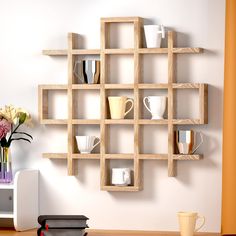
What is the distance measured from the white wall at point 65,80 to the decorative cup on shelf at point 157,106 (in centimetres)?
12

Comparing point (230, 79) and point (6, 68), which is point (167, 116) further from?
point (6, 68)

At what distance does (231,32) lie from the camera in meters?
4.50

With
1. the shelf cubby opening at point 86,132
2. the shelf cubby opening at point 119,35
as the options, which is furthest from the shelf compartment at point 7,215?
the shelf cubby opening at point 119,35

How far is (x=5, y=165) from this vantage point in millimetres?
4746

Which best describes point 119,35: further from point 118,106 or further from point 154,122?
point 154,122

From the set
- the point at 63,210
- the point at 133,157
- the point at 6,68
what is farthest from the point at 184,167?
the point at 6,68

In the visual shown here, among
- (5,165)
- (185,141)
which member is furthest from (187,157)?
(5,165)

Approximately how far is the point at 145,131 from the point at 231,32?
704mm

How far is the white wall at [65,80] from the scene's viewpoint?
184 inches

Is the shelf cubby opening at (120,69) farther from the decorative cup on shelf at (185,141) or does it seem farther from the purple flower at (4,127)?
the purple flower at (4,127)

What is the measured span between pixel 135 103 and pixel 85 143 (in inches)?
13.4

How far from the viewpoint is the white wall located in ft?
15.3

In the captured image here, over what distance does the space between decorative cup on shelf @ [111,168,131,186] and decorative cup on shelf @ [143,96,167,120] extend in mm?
320

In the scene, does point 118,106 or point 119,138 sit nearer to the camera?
point 118,106
